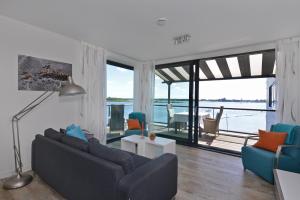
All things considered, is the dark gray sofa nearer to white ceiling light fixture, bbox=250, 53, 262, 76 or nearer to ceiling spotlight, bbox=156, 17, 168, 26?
ceiling spotlight, bbox=156, 17, 168, 26

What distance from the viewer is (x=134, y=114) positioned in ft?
14.7

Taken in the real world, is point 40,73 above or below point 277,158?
above

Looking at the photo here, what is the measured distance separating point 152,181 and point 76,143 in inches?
39.4

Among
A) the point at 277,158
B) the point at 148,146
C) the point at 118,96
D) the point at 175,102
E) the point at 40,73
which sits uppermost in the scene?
the point at 40,73

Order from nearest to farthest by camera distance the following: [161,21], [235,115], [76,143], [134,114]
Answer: [76,143] → [161,21] → [134,114] → [235,115]

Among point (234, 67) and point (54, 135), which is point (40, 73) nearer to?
point (54, 135)

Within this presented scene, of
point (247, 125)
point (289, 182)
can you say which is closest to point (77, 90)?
point (289, 182)

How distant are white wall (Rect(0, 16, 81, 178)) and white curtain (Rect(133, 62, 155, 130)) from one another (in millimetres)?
2270

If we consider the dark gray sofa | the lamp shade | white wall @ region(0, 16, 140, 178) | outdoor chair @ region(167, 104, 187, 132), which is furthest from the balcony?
the dark gray sofa

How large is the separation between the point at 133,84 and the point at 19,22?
3204mm

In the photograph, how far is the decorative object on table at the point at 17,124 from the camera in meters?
2.15

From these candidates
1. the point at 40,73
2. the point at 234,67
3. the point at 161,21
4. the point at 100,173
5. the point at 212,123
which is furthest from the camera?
the point at 234,67

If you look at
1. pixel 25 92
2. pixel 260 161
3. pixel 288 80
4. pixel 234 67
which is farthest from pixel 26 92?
pixel 234 67

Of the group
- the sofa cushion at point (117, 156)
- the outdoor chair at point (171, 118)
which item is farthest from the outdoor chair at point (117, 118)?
the sofa cushion at point (117, 156)
